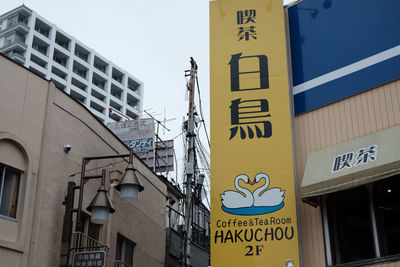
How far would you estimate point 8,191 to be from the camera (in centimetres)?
1558

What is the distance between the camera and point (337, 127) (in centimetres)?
1580

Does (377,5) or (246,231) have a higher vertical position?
(377,5)

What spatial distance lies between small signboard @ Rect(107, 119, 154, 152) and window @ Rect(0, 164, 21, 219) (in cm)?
1828

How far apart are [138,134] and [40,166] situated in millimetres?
18886

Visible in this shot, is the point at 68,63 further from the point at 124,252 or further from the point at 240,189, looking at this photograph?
the point at 240,189

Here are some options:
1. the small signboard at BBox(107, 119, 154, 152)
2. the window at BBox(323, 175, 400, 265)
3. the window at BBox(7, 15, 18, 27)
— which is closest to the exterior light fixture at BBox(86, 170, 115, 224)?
the window at BBox(323, 175, 400, 265)

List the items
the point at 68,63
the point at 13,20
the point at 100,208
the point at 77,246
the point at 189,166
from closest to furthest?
the point at 100,208 → the point at 77,246 → the point at 189,166 → the point at 13,20 → the point at 68,63

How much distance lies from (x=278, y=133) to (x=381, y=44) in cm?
388

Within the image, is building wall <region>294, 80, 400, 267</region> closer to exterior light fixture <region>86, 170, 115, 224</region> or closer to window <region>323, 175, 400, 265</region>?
window <region>323, 175, 400, 265</region>

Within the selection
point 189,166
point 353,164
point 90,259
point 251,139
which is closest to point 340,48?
point 251,139

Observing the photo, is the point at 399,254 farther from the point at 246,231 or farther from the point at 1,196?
the point at 1,196

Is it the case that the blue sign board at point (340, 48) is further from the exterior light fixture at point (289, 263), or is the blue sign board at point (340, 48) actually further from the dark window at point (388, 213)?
the exterior light fixture at point (289, 263)

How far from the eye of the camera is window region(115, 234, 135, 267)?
21772mm

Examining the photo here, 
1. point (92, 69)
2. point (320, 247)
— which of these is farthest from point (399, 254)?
point (92, 69)
